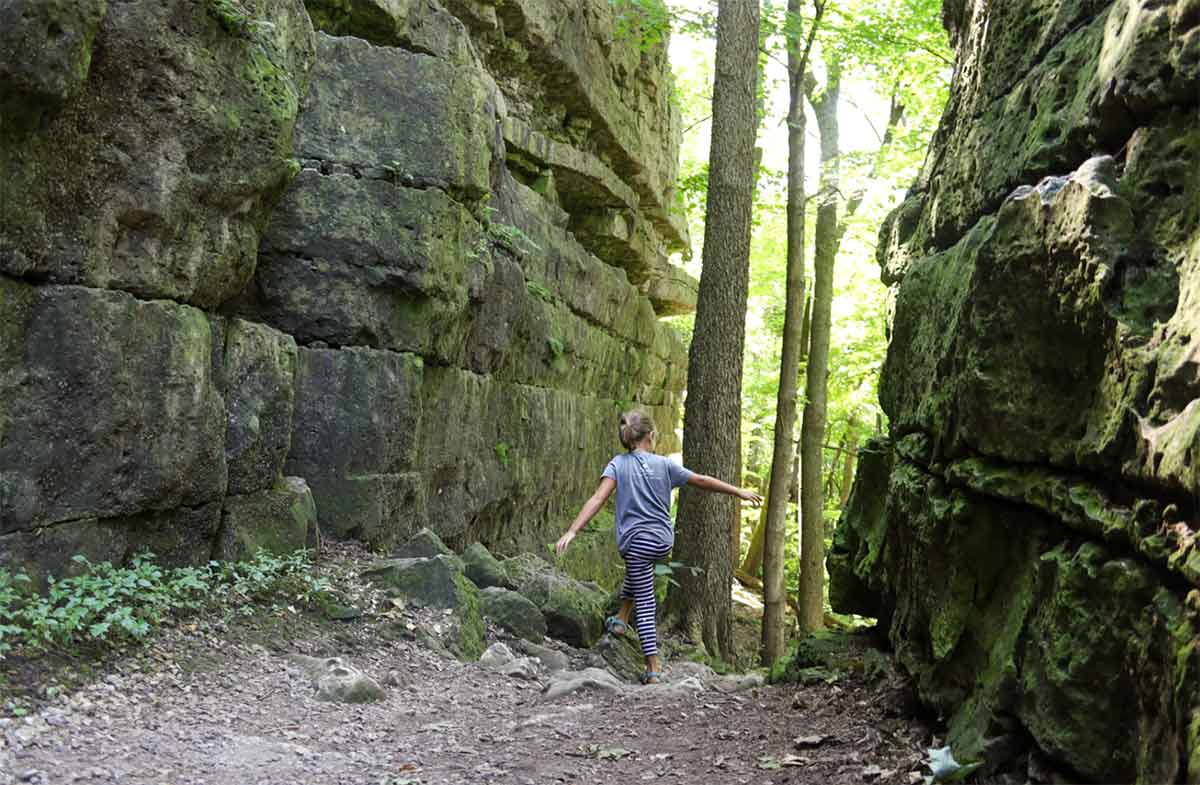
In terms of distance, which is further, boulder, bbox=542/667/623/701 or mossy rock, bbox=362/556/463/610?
mossy rock, bbox=362/556/463/610

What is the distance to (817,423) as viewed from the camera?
14.9 m

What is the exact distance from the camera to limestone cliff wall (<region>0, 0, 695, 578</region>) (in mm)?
5398

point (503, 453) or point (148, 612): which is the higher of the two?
point (503, 453)

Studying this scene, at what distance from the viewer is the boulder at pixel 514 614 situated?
8461 millimetres

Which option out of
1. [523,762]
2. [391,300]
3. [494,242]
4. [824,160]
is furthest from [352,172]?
[824,160]

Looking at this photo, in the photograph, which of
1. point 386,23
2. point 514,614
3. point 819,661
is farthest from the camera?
point 386,23

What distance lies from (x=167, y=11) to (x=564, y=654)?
5.38m

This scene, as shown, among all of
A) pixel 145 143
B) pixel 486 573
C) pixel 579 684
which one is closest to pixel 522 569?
pixel 486 573

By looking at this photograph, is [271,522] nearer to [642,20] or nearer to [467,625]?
[467,625]

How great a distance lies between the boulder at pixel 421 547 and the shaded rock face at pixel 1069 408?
4679 millimetres

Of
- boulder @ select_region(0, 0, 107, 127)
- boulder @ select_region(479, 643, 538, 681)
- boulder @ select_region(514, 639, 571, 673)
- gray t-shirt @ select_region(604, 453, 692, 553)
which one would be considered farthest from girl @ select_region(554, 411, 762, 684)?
boulder @ select_region(0, 0, 107, 127)

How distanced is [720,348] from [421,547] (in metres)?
4.10

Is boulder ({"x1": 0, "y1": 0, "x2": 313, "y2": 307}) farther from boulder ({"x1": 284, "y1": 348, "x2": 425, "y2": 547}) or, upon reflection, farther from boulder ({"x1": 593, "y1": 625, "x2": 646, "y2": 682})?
boulder ({"x1": 593, "y1": 625, "x2": 646, "y2": 682})

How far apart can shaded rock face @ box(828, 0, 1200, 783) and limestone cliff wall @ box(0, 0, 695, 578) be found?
14.2ft
